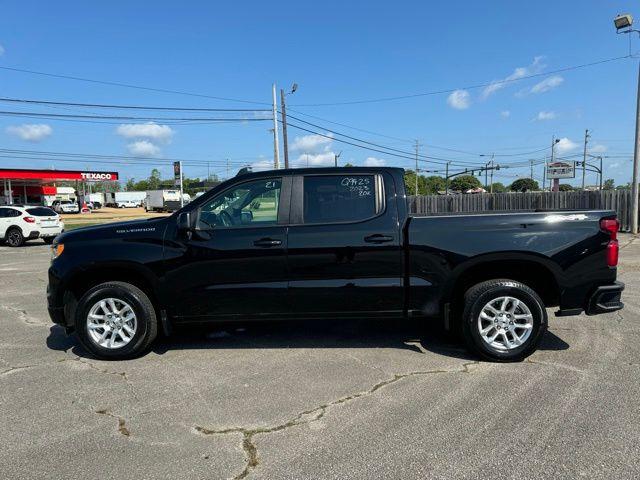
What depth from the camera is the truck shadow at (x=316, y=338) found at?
5.18 m

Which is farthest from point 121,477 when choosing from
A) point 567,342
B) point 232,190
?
Answer: point 567,342

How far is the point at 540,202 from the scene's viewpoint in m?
27.1

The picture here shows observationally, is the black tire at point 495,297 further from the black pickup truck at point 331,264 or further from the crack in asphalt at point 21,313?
the crack in asphalt at point 21,313

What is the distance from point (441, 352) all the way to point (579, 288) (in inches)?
58.2

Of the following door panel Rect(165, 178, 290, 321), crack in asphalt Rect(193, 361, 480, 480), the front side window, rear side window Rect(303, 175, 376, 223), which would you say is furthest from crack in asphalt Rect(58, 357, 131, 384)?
rear side window Rect(303, 175, 376, 223)

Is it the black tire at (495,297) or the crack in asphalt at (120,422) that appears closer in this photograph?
the crack in asphalt at (120,422)

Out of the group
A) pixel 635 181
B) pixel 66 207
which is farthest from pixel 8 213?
pixel 66 207

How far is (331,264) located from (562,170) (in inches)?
1300

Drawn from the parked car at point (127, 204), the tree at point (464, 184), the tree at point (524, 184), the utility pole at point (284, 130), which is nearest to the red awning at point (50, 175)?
the utility pole at point (284, 130)

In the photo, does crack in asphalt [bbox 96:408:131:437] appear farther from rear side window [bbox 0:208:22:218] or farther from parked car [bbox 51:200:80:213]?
parked car [bbox 51:200:80:213]

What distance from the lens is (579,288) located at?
460cm

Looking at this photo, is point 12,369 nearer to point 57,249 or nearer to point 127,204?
point 57,249

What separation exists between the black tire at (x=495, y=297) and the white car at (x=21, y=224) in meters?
18.9

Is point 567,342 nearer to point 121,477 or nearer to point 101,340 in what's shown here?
point 121,477
